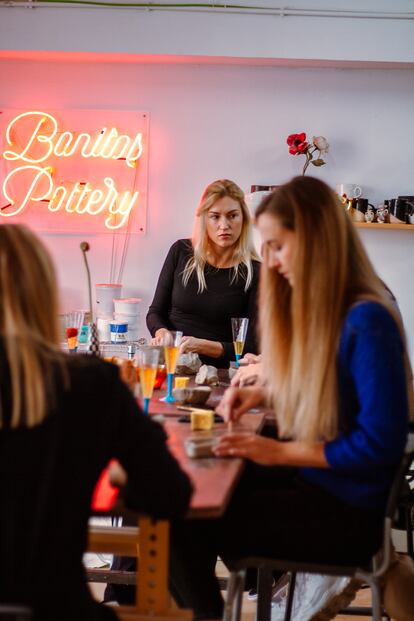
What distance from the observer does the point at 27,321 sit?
53.2 inches

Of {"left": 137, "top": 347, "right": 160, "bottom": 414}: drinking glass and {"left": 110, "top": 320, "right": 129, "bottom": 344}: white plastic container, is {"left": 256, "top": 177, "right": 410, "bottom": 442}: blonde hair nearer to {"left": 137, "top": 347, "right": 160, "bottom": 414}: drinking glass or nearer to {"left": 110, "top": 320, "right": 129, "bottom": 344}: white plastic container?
{"left": 137, "top": 347, "right": 160, "bottom": 414}: drinking glass

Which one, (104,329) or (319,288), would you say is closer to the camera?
(319,288)

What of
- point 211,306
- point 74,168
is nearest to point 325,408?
point 211,306

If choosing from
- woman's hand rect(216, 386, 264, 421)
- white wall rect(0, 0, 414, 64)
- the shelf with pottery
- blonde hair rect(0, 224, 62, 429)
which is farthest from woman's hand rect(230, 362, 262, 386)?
white wall rect(0, 0, 414, 64)

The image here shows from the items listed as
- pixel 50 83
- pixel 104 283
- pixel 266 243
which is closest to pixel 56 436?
pixel 266 243

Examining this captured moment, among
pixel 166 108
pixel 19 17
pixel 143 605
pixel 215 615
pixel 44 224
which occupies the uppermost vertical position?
pixel 19 17

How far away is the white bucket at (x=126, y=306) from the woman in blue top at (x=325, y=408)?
8.61 ft

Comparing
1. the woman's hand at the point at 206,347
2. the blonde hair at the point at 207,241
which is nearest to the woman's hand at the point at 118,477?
the woman's hand at the point at 206,347

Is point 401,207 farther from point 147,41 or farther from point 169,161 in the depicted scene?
point 147,41

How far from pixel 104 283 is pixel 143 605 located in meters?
3.23

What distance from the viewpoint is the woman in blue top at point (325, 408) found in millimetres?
1762

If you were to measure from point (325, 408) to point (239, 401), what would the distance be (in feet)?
1.25

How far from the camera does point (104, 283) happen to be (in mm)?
4773

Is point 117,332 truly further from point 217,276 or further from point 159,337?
point 159,337
